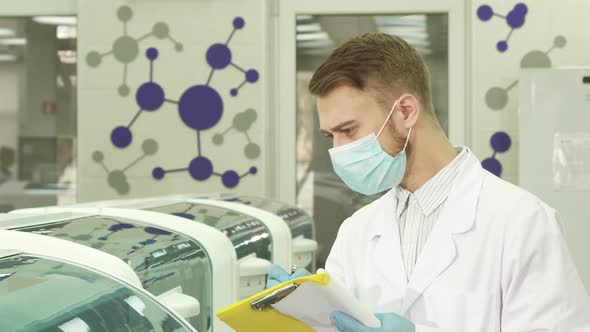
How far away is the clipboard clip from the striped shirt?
306 millimetres

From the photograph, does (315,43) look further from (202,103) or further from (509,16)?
(509,16)

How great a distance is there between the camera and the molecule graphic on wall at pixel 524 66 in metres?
3.38

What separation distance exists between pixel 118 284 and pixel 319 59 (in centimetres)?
284

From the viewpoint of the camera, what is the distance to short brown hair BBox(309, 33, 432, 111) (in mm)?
1195

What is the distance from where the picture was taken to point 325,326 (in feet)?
3.71

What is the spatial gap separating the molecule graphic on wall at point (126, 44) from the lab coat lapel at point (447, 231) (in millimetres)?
2601

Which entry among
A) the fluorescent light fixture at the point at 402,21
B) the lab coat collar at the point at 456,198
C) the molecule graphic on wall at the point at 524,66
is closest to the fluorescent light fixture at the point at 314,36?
the fluorescent light fixture at the point at 402,21

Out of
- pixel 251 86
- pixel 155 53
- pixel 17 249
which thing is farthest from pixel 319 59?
pixel 17 249

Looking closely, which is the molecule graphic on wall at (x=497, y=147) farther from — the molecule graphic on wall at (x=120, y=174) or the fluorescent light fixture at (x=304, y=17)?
the molecule graphic on wall at (x=120, y=174)

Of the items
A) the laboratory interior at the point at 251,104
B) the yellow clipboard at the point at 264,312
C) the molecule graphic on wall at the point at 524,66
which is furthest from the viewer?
the molecule graphic on wall at the point at 524,66

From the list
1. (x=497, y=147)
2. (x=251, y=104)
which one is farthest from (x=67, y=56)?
(x=497, y=147)

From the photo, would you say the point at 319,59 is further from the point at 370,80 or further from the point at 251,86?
the point at 370,80

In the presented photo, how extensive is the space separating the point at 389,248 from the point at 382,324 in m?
0.23

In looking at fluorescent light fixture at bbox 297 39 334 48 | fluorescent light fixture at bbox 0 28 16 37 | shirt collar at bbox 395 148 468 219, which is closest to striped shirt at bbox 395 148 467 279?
shirt collar at bbox 395 148 468 219
